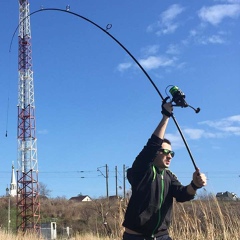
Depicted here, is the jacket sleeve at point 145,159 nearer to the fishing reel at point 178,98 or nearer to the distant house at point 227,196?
the fishing reel at point 178,98

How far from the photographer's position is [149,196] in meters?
4.10

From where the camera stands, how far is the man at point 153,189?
4.03m

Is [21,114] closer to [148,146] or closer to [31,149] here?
[31,149]

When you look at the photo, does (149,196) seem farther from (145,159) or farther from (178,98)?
(178,98)

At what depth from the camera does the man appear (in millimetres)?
4031

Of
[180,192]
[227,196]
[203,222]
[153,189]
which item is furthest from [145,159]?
[227,196]

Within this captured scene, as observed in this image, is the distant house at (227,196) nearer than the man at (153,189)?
No

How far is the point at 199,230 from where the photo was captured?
6.68m

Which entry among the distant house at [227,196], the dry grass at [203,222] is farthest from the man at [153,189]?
the distant house at [227,196]

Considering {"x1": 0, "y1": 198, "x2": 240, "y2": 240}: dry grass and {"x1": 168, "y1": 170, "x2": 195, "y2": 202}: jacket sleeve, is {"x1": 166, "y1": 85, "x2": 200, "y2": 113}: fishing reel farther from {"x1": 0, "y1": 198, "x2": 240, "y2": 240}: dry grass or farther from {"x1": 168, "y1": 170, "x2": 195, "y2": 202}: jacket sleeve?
{"x1": 0, "y1": 198, "x2": 240, "y2": 240}: dry grass

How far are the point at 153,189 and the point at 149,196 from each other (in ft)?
0.26

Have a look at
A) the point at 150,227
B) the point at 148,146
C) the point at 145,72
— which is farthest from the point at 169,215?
the point at 145,72

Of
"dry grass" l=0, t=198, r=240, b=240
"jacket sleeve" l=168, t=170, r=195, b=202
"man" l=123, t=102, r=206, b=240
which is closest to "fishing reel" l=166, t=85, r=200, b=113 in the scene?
"man" l=123, t=102, r=206, b=240

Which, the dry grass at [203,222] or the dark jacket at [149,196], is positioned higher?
the dark jacket at [149,196]
